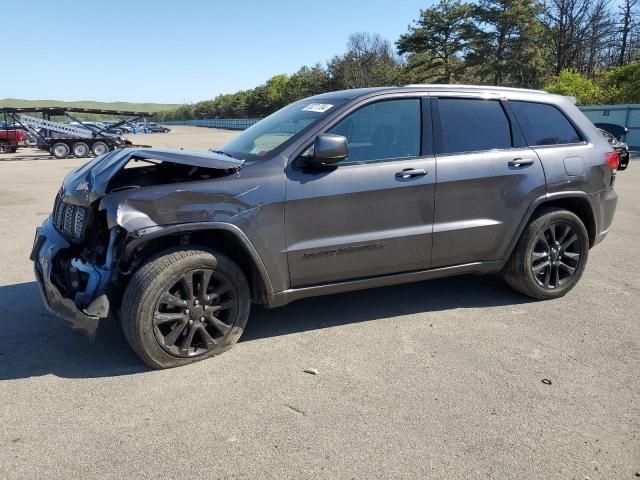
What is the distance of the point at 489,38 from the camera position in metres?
49.4

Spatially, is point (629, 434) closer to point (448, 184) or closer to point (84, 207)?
point (448, 184)

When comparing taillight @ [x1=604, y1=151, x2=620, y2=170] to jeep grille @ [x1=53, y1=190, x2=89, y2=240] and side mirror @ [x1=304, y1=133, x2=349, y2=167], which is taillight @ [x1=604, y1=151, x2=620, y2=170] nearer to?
side mirror @ [x1=304, y1=133, x2=349, y2=167]

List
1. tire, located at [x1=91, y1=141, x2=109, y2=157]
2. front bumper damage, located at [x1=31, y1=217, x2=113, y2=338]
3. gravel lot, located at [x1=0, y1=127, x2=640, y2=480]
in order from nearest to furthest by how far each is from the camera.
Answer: gravel lot, located at [x1=0, y1=127, x2=640, y2=480] < front bumper damage, located at [x1=31, y1=217, x2=113, y2=338] < tire, located at [x1=91, y1=141, x2=109, y2=157]

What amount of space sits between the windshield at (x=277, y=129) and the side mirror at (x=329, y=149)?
339mm

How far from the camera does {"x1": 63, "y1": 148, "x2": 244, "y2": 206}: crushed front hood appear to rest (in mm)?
3355

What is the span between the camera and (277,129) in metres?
4.14

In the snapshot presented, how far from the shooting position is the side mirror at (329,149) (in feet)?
11.5

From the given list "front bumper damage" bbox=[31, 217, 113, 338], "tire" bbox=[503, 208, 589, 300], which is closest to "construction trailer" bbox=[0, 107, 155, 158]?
"front bumper damage" bbox=[31, 217, 113, 338]

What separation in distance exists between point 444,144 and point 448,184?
329mm

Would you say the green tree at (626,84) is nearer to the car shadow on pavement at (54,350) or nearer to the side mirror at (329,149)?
the side mirror at (329,149)

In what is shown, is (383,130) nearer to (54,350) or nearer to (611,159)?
(611,159)

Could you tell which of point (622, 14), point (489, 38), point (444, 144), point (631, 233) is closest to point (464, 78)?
point (489, 38)

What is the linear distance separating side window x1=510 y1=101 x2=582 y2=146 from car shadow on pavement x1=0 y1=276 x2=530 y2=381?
1.43m

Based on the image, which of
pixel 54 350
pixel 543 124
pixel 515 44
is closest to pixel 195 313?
pixel 54 350
